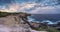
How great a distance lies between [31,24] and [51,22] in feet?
0.69

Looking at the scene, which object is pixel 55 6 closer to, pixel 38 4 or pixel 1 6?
pixel 38 4

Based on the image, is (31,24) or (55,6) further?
(31,24)

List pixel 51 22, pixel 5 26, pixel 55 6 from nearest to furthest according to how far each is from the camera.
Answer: pixel 55 6
pixel 51 22
pixel 5 26

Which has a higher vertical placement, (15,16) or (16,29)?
(15,16)

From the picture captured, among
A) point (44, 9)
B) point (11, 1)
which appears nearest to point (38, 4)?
point (44, 9)

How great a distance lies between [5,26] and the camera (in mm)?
1539

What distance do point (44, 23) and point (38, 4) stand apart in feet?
0.83

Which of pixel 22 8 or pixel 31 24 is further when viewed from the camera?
pixel 31 24

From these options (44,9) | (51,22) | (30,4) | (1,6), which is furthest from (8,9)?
(51,22)

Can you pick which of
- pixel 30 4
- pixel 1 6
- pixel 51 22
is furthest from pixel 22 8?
pixel 51 22

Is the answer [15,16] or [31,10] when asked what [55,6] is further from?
[15,16]

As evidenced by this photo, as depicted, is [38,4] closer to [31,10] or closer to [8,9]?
[31,10]

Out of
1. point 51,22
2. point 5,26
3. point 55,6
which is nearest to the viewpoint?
point 55,6

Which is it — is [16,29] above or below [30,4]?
below
